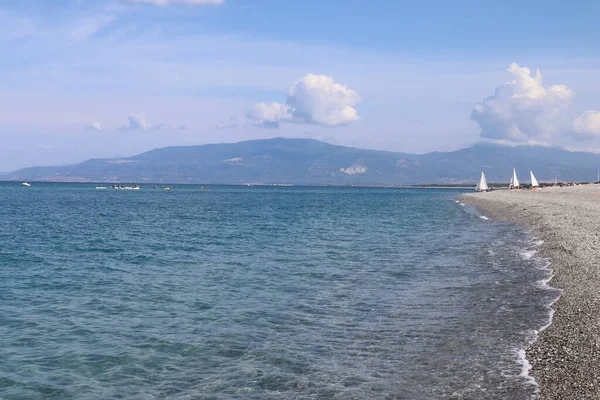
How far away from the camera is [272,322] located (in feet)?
58.3

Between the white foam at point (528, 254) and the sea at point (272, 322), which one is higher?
the white foam at point (528, 254)

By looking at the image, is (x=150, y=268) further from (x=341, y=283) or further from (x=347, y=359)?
(x=347, y=359)

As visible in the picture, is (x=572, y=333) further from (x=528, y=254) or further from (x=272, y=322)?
(x=528, y=254)

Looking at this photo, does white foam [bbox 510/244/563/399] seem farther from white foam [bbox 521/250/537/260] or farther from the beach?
white foam [bbox 521/250/537/260]

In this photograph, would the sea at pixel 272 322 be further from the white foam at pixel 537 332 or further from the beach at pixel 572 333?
the beach at pixel 572 333

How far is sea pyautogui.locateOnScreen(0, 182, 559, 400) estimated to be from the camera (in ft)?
40.5

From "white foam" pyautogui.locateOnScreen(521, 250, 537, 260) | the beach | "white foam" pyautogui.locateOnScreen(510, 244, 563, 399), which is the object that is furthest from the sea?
the beach

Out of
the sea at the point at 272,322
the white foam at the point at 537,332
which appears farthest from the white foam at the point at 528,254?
the white foam at the point at 537,332

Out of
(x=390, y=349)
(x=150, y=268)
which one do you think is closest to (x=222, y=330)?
(x=390, y=349)

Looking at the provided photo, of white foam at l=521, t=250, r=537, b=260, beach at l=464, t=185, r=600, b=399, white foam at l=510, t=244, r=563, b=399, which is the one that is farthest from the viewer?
white foam at l=521, t=250, r=537, b=260

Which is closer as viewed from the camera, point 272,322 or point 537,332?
point 537,332

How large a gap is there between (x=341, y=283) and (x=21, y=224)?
1690 inches

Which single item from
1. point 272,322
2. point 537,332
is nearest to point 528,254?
point 537,332

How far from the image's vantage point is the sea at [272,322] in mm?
12359
